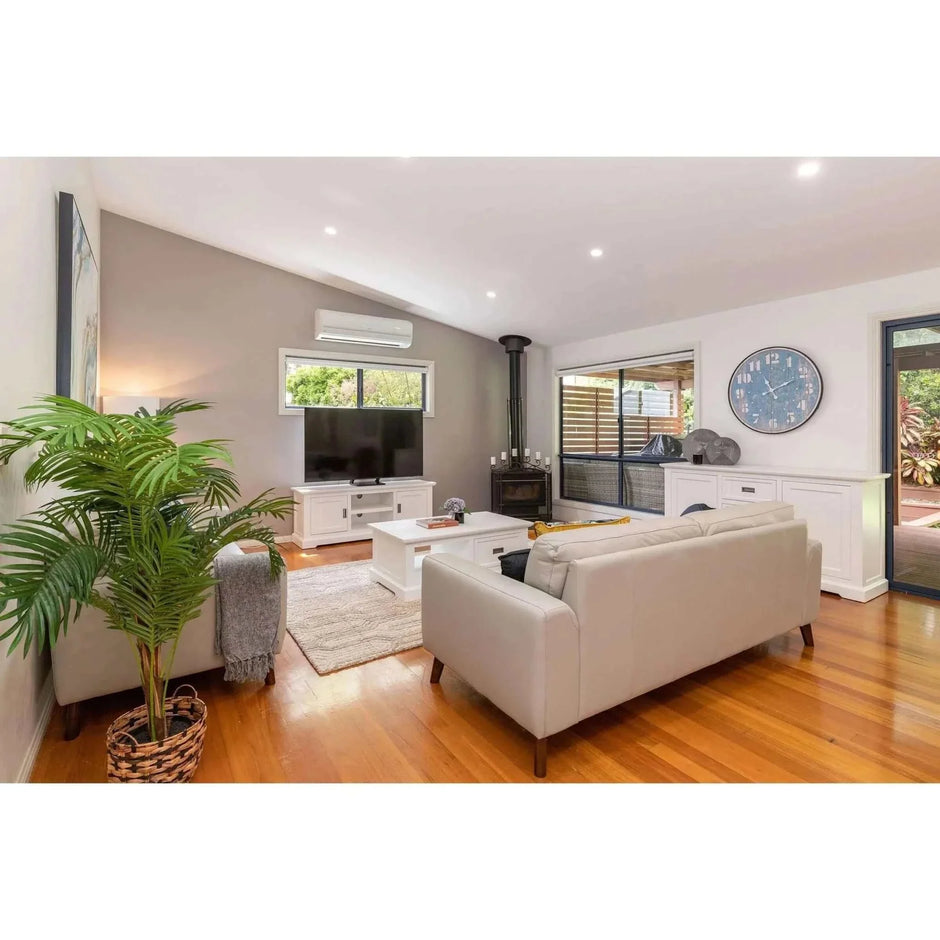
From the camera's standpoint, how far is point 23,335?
180 cm

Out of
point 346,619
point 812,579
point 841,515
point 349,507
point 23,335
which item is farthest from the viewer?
point 349,507

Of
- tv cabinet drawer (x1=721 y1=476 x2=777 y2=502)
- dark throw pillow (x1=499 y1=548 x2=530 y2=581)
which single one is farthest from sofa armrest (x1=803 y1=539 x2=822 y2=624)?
dark throw pillow (x1=499 y1=548 x2=530 y2=581)

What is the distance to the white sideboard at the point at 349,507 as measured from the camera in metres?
5.08

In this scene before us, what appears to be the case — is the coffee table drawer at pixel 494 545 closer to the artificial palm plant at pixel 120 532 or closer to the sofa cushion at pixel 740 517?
the sofa cushion at pixel 740 517

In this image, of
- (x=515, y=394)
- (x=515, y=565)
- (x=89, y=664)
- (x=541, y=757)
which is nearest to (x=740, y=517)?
(x=515, y=565)

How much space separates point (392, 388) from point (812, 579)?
4.57 metres

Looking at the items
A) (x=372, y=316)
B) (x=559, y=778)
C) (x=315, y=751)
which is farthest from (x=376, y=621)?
(x=372, y=316)

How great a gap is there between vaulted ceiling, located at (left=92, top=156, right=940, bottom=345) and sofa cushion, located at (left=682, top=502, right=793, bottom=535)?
5.63 ft

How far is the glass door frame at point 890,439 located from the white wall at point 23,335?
4.84m

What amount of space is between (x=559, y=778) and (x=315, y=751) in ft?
2.84

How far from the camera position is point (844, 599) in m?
3.51

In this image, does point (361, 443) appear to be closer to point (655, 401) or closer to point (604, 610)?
point (655, 401)

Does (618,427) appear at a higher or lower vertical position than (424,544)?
higher
